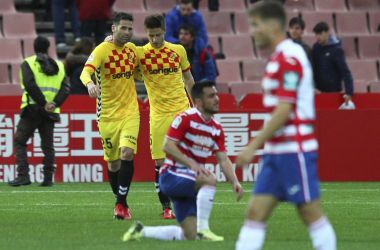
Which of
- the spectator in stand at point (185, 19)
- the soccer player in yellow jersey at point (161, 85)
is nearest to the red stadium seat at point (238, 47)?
the spectator in stand at point (185, 19)

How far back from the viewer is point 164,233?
6008 millimetres

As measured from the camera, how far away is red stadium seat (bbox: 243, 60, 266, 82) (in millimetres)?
14898

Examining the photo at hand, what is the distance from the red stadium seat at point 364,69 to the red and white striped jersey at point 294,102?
1141 centimetres

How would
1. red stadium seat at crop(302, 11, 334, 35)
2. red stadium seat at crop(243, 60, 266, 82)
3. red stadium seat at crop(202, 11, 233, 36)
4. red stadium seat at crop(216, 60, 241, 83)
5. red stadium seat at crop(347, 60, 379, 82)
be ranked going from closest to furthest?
red stadium seat at crop(216, 60, 241, 83)
red stadium seat at crop(243, 60, 266, 82)
red stadium seat at crop(347, 60, 379, 82)
red stadium seat at crop(202, 11, 233, 36)
red stadium seat at crop(302, 11, 334, 35)

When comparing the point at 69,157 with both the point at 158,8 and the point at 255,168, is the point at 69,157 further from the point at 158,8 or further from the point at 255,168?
the point at 158,8

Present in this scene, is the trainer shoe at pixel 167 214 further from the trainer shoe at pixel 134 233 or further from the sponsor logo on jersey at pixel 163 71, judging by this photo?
the trainer shoe at pixel 134 233

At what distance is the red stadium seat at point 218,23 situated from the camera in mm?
15938

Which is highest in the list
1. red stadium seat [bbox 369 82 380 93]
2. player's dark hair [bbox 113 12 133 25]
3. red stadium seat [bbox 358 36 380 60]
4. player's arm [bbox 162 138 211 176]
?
red stadium seat [bbox 358 36 380 60]

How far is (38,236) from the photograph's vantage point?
642 cm

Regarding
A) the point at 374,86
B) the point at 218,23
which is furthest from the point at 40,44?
the point at 374,86

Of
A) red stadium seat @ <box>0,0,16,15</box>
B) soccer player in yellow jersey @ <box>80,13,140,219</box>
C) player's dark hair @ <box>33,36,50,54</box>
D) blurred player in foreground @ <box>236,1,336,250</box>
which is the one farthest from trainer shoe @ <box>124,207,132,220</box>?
red stadium seat @ <box>0,0,16,15</box>

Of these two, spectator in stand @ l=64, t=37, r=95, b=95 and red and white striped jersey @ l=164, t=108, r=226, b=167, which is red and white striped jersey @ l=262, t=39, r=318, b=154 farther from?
spectator in stand @ l=64, t=37, r=95, b=95

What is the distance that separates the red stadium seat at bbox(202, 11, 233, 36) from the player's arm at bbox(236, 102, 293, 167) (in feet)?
39.2

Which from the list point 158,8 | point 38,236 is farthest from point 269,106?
point 158,8
